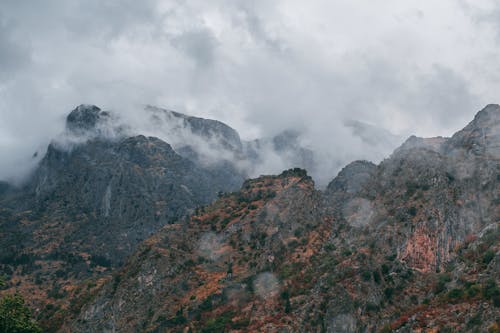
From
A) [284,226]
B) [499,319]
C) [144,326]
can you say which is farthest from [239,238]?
[499,319]

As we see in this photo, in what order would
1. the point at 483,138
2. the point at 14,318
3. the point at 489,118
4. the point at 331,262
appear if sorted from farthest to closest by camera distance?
the point at 489,118 < the point at 483,138 < the point at 331,262 < the point at 14,318

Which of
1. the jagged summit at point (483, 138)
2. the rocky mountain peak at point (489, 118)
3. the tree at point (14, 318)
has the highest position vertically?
the rocky mountain peak at point (489, 118)

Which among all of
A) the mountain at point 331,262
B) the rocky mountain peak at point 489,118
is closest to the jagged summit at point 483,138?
the rocky mountain peak at point 489,118

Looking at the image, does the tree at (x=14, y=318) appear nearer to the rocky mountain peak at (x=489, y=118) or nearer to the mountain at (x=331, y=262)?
the mountain at (x=331, y=262)

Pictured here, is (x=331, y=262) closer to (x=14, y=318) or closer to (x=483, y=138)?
(x=14, y=318)

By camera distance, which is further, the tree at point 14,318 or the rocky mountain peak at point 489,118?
the rocky mountain peak at point 489,118

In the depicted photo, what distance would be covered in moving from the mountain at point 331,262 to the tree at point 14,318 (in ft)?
89.5

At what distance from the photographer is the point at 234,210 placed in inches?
6614

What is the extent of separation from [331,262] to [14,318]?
68.2m

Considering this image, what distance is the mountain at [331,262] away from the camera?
106m

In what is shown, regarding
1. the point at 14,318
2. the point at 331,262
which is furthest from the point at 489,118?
the point at 14,318

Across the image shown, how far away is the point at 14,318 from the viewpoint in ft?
341

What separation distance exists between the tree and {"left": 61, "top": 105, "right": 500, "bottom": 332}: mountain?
89.5ft

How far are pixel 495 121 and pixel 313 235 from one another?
89137 mm
